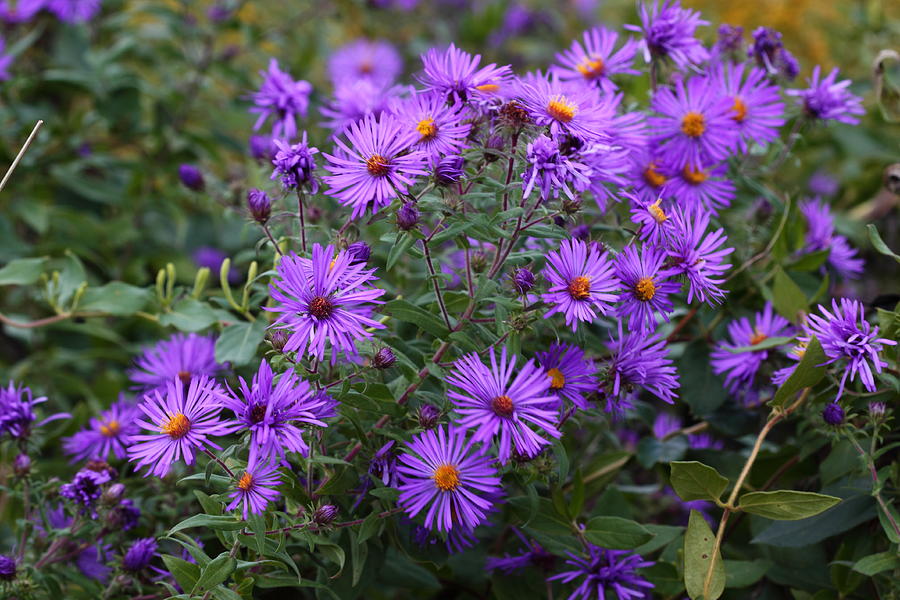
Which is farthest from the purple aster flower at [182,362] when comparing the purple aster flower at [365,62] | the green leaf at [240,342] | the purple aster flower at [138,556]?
the purple aster flower at [365,62]

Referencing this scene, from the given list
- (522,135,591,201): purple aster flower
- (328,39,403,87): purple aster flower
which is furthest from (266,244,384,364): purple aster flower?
(328,39,403,87): purple aster flower

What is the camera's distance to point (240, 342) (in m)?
0.75

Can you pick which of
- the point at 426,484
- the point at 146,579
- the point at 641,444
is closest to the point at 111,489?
the point at 146,579

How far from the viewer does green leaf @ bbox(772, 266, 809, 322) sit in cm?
78

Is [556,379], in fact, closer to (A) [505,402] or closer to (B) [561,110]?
(A) [505,402]

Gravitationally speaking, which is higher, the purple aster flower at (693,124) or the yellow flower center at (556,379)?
the purple aster flower at (693,124)

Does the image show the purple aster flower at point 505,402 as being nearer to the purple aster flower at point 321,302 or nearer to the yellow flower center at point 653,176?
the purple aster flower at point 321,302

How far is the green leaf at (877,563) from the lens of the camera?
2.11 feet

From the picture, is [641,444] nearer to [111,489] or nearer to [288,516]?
[288,516]

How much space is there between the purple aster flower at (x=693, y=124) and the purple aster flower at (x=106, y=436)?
1.85 ft

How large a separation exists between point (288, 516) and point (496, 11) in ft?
4.40

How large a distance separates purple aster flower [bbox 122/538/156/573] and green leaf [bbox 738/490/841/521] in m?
0.48

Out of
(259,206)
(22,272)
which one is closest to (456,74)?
(259,206)

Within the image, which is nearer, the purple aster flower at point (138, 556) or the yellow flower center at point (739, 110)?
the purple aster flower at point (138, 556)
